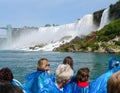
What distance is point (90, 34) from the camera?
4286 inches

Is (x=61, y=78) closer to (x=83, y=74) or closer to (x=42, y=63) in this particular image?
(x=83, y=74)

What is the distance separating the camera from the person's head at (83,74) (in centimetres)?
781

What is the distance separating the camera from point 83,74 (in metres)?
7.91

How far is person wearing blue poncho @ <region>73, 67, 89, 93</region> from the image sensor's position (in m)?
7.87

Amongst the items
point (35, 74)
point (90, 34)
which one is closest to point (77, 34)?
point (90, 34)

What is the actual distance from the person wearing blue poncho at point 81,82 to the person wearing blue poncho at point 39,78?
0.50m

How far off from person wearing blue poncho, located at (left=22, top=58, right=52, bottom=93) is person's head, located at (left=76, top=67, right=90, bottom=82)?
1.81 ft

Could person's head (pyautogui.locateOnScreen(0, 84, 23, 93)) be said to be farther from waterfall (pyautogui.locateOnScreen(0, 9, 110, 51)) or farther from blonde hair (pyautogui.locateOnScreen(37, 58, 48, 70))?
waterfall (pyautogui.locateOnScreen(0, 9, 110, 51))

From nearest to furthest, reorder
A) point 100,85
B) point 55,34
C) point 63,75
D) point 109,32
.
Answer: point 63,75 < point 100,85 < point 109,32 < point 55,34

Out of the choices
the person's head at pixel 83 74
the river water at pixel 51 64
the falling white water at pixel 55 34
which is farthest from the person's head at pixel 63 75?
the falling white water at pixel 55 34

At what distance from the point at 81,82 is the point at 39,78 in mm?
1168

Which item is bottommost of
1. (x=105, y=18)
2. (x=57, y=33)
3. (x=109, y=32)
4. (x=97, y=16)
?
(x=109, y=32)

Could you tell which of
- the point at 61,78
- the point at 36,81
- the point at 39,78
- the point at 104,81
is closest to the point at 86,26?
the point at 36,81

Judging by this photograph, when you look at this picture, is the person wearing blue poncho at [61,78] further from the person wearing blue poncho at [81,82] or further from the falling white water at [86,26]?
the falling white water at [86,26]
